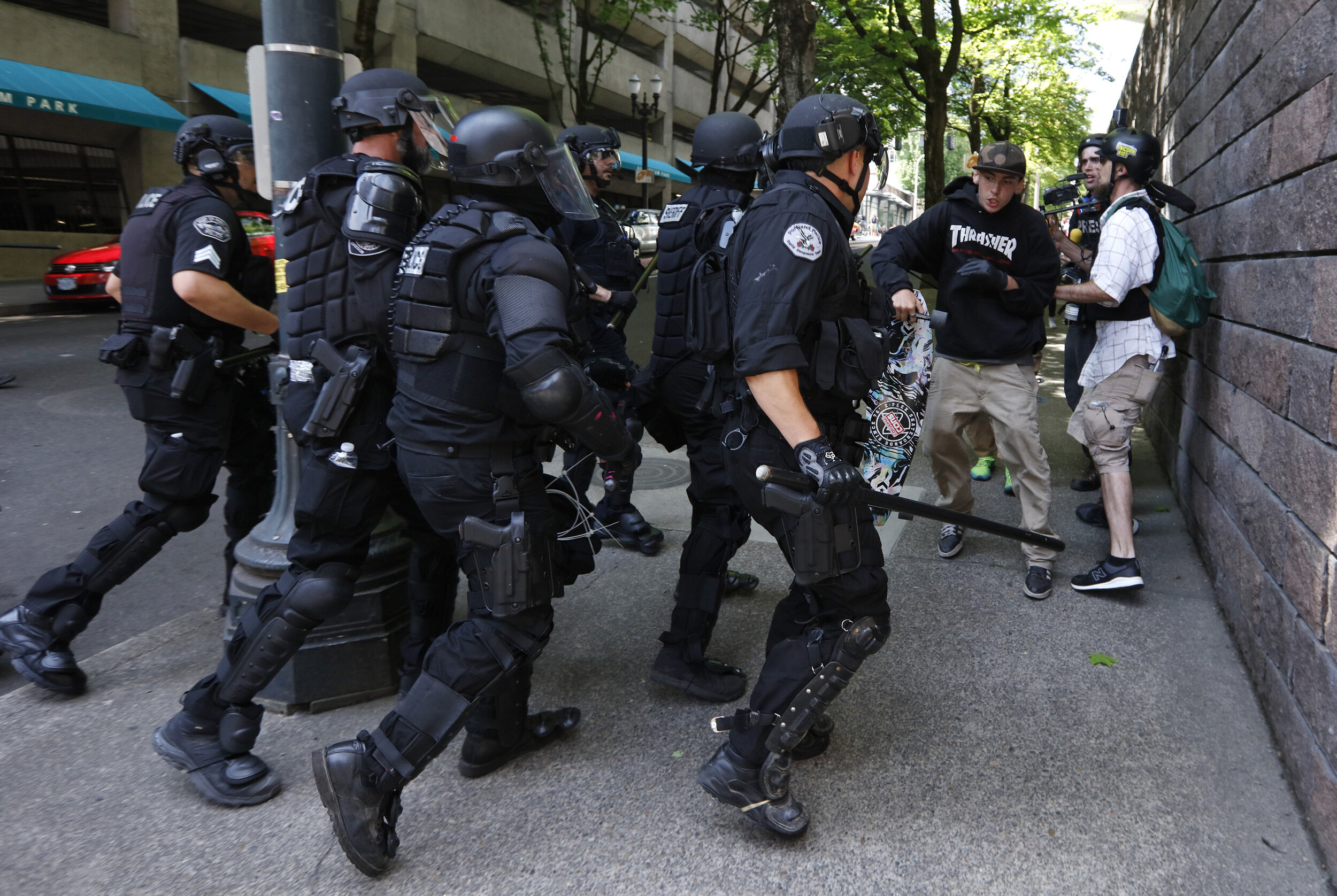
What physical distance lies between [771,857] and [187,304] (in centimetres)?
292

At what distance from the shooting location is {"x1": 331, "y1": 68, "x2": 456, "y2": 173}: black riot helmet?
3.03m

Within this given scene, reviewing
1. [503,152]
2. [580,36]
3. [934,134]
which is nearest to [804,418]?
[503,152]

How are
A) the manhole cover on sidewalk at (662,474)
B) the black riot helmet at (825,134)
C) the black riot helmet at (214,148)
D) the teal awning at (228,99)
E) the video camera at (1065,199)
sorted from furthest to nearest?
1. the teal awning at (228,99)
2. the manhole cover on sidewalk at (662,474)
3. the video camera at (1065,199)
4. the black riot helmet at (214,148)
5. the black riot helmet at (825,134)

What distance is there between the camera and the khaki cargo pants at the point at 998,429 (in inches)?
183

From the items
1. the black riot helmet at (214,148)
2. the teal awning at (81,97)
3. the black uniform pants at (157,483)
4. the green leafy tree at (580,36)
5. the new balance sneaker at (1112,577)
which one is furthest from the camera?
the green leafy tree at (580,36)

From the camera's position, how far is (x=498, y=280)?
255cm

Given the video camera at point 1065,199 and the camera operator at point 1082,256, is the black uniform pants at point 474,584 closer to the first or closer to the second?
the camera operator at point 1082,256

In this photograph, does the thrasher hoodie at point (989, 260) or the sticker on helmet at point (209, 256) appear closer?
the sticker on helmet at point (209, 256)

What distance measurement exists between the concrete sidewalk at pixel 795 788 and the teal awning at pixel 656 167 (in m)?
29.1

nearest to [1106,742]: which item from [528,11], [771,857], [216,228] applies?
[771,857]

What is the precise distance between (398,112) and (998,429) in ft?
10.3

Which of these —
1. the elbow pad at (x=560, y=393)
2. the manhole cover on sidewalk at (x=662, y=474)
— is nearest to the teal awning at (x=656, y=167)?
the manhole cover on sidewalk at (x=662, y=474)

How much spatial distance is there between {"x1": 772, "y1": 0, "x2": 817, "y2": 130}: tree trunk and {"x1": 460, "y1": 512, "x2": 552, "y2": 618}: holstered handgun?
7242mm

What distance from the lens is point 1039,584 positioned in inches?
174
